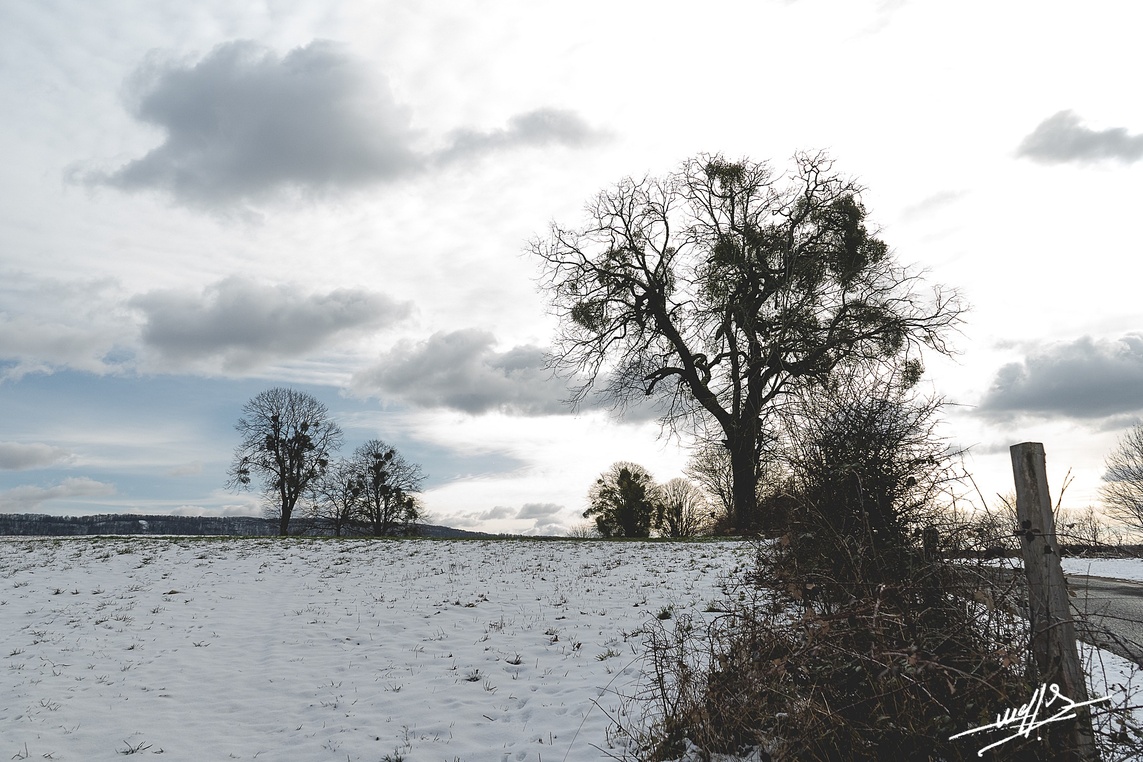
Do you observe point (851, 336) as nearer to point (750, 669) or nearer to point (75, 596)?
point (750, 669)

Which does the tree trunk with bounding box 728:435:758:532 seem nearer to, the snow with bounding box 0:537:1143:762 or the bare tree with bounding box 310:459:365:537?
the snow with bounding box 0:537:1143:762

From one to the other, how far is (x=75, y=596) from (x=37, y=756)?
8077 millimetres

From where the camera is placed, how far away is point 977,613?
387 cm

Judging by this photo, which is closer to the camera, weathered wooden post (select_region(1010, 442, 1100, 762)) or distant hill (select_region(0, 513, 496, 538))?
weathered wooden post (select_region(1010, 442, 1100, 762))

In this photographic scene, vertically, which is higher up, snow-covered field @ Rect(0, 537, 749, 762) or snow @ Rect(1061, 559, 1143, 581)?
snow-covered field @ Rect(0, 537, 749, 762)

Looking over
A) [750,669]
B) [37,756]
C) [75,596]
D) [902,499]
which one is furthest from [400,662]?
[75,596]

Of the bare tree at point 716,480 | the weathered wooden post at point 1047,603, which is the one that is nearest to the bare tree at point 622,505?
the bare tree at point 716,480

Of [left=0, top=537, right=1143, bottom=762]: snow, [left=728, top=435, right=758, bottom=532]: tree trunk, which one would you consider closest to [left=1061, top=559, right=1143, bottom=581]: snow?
[left=0, top=537, right=1143, bottom=762]: snow

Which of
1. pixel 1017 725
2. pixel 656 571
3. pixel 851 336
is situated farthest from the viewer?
Result: pixel 851 336

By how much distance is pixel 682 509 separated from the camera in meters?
47.7

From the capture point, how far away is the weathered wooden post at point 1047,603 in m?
3.32

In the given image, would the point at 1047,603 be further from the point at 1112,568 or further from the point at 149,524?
the point at 149,524

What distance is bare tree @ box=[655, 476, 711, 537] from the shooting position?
45.7m

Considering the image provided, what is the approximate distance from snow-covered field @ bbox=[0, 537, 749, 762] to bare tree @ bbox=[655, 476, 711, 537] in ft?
103
